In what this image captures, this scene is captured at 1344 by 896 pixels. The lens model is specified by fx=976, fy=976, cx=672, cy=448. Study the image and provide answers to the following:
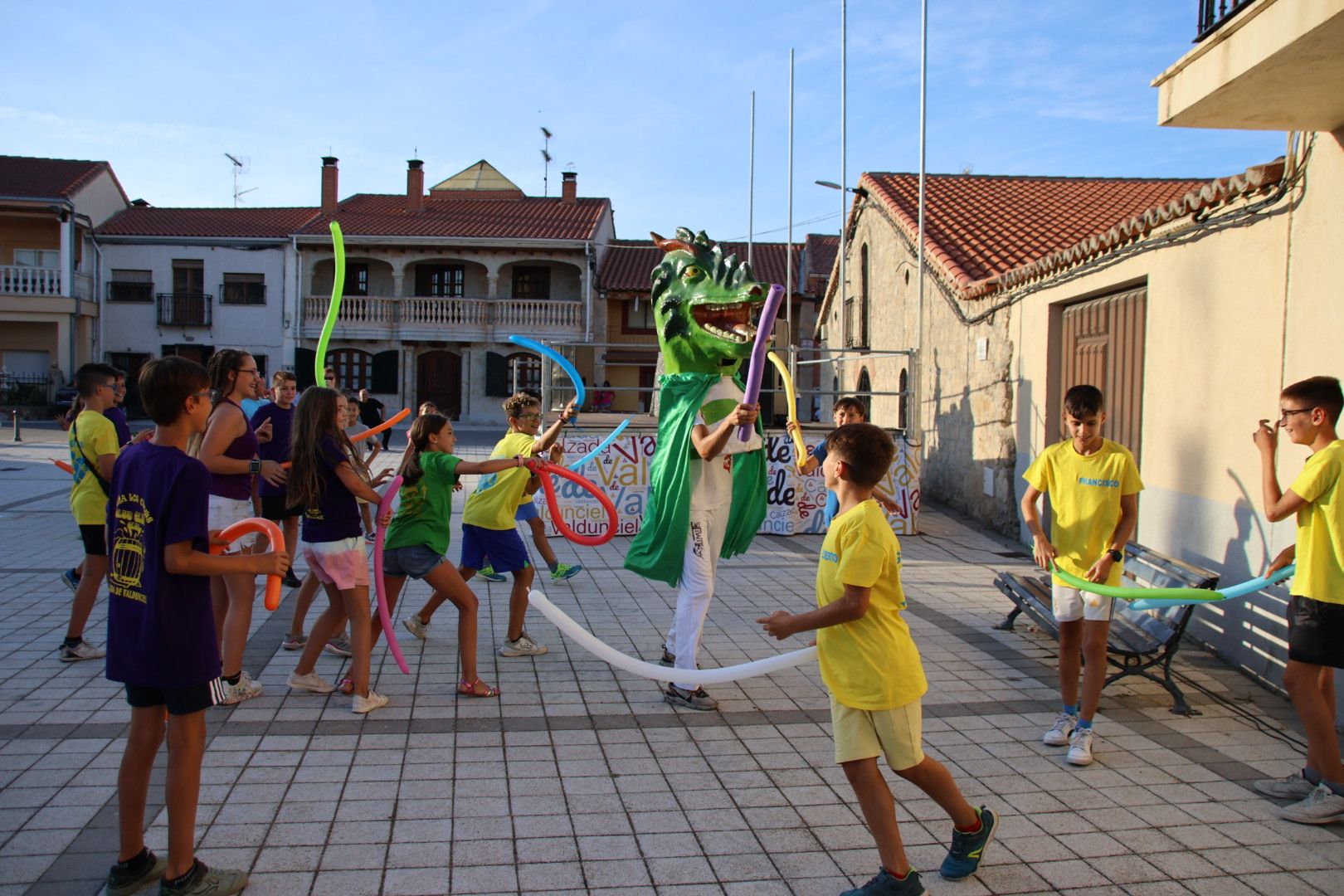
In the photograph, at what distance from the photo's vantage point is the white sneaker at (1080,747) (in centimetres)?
452

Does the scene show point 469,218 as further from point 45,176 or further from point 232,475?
point 232,475

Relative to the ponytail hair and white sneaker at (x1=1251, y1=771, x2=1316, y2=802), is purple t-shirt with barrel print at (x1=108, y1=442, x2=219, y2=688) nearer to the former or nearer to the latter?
the ponytail hair

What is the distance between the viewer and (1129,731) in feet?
16.5

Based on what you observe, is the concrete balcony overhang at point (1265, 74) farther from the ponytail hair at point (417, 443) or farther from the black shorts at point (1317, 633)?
the ponytail hair at point (417, 443)

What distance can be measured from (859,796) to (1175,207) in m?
5.84

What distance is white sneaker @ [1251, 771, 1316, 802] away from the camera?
163 inches

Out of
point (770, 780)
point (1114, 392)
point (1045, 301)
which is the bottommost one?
point (770, 780)

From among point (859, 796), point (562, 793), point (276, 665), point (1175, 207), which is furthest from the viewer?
point (1175, 207)

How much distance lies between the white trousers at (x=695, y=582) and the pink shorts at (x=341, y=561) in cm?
170

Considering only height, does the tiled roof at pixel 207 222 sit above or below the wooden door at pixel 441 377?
above

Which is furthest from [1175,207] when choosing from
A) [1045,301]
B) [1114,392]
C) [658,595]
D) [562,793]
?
[562,793]

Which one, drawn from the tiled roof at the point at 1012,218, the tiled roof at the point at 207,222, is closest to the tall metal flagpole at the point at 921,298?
the tiled roof at the point at 1012,218

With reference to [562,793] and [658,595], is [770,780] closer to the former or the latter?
[562,793]

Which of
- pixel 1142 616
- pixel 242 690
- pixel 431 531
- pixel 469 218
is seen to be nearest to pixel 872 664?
pixel 431 531
